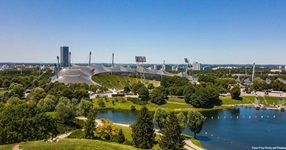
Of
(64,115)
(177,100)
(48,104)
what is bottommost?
(177,100)

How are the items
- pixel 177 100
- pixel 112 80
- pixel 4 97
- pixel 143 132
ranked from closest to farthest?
pixel 143 132
pixel 4 97
pixel 177 100
pixel 112 80

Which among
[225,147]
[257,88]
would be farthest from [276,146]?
[257,88]

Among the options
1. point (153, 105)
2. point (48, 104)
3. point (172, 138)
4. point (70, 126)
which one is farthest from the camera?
point (153, 105)

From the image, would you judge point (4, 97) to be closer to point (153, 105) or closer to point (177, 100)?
point (153, 105)

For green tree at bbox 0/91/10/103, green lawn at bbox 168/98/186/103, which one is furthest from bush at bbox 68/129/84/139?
green lawn at bbox 168/98/186/103

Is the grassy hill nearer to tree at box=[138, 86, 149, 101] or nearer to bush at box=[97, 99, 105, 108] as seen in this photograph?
tree at box=[138, 86, 149, 101]

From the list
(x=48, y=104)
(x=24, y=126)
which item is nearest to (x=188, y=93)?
(x=48, y=104)

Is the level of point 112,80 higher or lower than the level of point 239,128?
higher

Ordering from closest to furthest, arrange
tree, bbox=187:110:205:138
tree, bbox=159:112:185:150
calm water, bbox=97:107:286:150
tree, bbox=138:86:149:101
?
tree, bbox=159:112:185:150 → tree, bbox=187:110:205:138 → calm water, bbox=97:107:286:150 → tree, bbox=138:86:149:101

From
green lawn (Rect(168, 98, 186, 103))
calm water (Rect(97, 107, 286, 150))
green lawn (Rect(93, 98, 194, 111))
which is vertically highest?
green lawn (Rect(168, 98, 186, 103))
